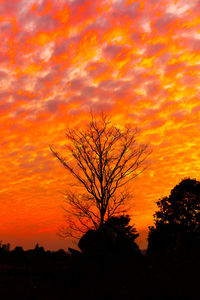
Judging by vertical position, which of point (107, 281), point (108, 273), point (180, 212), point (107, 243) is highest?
point (180, 212)

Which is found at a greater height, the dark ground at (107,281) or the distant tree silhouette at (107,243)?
the distant tree silhouette at (107,243)

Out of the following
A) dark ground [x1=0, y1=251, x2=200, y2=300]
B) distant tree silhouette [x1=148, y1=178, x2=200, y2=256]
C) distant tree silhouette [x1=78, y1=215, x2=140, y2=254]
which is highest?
distant tree silhouette [x1=148, y1=178, x2=200, y2=256]

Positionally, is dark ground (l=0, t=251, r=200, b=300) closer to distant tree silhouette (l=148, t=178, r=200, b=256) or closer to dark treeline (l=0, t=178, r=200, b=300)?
dark treeline (l=0, t=178, r=200, b=300)

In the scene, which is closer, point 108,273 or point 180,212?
point 108,273

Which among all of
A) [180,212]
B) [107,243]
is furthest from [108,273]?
[180,212]

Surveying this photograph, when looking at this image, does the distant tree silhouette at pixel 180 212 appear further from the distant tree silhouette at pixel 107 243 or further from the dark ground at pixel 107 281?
the dark ground at pixel 107 281

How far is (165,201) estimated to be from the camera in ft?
107

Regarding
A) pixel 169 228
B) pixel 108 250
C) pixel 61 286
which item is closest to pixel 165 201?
pixel 169 228

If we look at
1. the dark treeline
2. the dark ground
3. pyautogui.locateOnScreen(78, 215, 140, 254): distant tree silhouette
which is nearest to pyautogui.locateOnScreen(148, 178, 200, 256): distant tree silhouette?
the dark treeline

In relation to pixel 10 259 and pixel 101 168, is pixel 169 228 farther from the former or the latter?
pixel 10 259

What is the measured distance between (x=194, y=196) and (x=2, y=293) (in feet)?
79.3

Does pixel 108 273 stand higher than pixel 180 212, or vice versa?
pixel 180 212

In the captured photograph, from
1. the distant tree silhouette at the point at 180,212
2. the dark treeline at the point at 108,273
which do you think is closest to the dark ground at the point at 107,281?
the dark treeline at the point at 108,273

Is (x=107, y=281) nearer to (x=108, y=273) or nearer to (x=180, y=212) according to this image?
(x=108, y=273)
